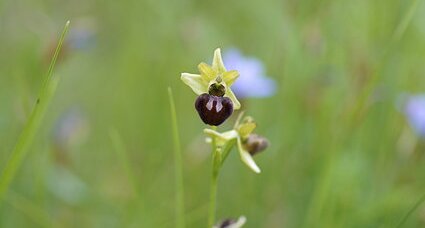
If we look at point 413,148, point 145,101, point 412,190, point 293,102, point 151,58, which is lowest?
point 412,190

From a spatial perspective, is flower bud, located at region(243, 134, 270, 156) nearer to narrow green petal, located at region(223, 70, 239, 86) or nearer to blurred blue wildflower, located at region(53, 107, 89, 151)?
narrow green petal, located at region(223, 70, 239, 86)

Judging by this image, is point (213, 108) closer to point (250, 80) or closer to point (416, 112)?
point (250, 80)

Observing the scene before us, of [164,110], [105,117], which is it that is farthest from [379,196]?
[105,117]

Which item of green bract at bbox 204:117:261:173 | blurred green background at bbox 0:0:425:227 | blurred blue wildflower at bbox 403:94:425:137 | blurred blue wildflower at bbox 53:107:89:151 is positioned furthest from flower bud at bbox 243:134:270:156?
blurred blue wildflower at bbox 53:107:89:151

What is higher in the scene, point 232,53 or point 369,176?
point 232,53

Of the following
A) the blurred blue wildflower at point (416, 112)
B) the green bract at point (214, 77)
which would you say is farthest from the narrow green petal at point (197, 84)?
the blurred blue wildflower at point (416, 112)

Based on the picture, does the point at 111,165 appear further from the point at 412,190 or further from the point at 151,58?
the point at 412,190

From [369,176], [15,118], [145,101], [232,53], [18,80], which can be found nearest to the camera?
[18,80]
